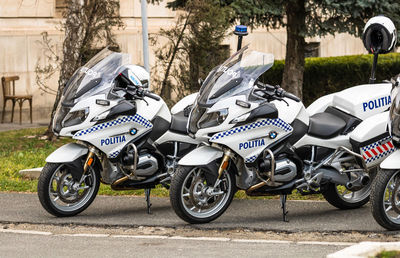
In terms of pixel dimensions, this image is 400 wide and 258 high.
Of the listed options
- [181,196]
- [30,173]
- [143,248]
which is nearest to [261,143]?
[181,196]

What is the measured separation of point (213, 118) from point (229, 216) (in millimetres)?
1033

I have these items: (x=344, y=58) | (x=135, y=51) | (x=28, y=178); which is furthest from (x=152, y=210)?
(x=135, y=51)

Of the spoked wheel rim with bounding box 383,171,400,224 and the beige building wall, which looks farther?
the beige building wall

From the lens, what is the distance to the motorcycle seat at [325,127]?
8.53 m

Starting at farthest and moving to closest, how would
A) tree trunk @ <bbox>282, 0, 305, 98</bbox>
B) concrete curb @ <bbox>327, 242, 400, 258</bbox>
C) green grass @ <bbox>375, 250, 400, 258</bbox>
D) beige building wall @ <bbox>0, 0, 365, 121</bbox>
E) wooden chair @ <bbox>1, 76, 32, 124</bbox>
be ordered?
beige building wall @ <bbox>0, 0, 365, 121</bbox>
wooden chair @ <bbox>1, 76, 32, 124</bbox>
tree trunk @ <bbox>282, 0, 305, 98</bbox>
green grass @ <bbox>375, 250, 400, 258</bbox>
concrete curb @ <bbox>327, 242, 400, 258</bbox>

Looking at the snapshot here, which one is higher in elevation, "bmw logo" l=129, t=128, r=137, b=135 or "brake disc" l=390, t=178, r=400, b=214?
"bmw logo" l=129, t=128, r=137, b=135

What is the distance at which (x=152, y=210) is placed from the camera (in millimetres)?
9219

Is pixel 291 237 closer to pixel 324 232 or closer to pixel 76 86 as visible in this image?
pixel 324 232

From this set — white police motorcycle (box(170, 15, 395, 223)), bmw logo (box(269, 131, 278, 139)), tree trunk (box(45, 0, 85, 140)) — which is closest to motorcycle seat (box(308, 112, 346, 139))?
white police motorcycle (box(170, 15, 395, 223))

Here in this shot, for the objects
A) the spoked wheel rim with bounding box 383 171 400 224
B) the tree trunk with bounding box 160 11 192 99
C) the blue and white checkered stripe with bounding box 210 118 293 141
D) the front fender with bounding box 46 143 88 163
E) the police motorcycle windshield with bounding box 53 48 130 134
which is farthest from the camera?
the tree trunk with bounding box 160 11 192 99

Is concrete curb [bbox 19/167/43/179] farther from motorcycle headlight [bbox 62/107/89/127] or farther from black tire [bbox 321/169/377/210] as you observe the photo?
black tire [bbox 321/169/377/210]

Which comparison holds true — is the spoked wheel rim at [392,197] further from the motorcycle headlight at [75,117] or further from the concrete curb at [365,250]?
the motorcycle headlight at [75,117]

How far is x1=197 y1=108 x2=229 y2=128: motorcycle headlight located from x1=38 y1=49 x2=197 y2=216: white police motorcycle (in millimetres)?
712

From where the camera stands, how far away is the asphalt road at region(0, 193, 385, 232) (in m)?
8.26
